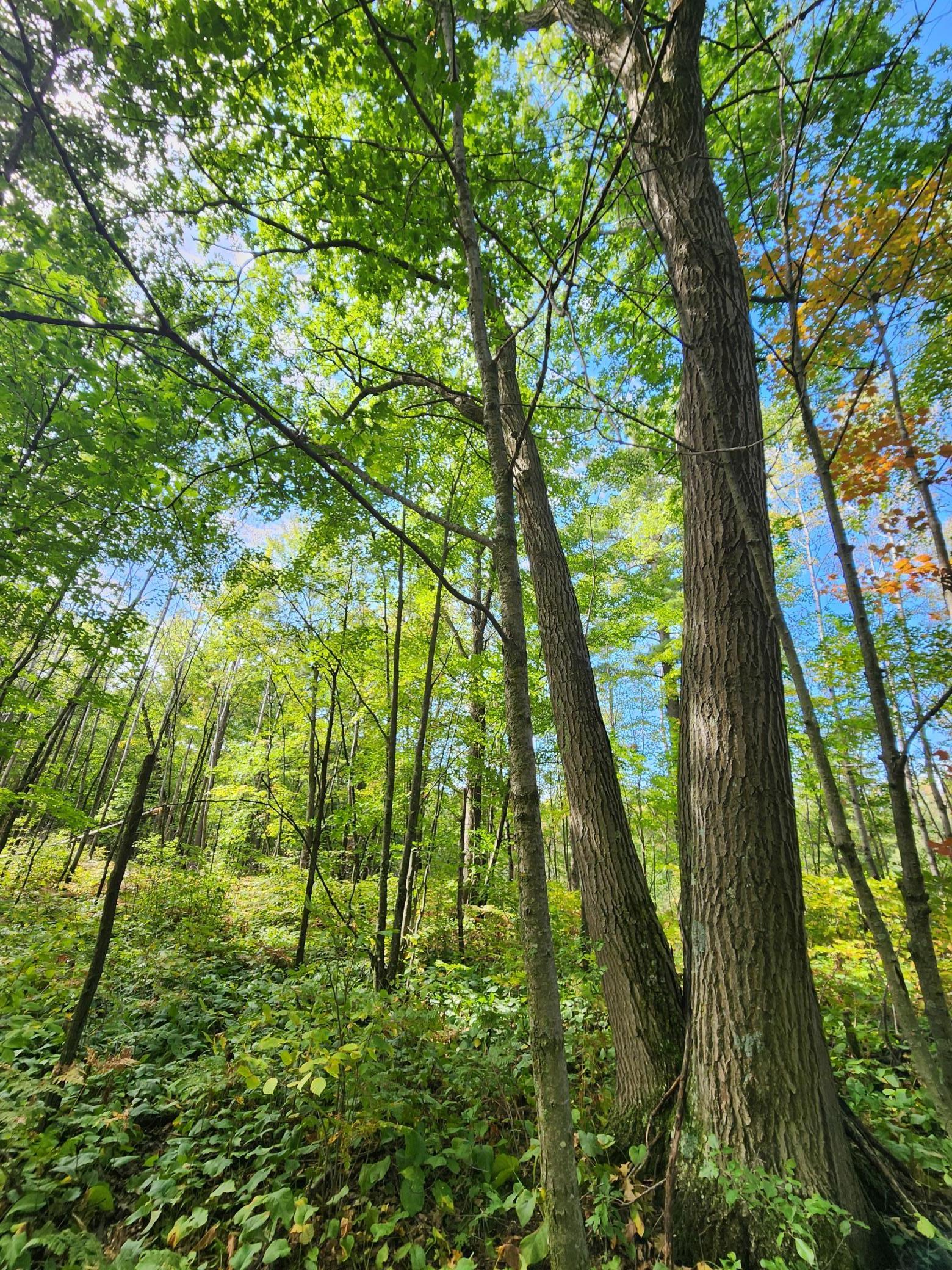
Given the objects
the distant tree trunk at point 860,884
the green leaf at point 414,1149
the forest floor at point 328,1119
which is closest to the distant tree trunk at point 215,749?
the forest floor at point 328,1119

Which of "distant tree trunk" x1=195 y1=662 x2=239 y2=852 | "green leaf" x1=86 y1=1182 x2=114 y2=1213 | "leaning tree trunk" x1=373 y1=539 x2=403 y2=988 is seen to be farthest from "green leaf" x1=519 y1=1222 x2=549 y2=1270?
"distant tree trunk" x1=195 y1=662 x2=239 y2=852

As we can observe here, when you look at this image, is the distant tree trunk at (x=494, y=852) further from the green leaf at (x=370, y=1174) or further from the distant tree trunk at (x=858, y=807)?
the distant tree trunk at (x=858, y=807)

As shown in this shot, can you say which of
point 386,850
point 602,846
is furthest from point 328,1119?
point 602,846

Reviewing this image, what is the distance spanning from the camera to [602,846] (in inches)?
102

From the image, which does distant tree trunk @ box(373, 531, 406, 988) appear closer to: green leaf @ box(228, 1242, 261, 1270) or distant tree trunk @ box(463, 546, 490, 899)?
distant tree trunk @ box(463, 546, 490, 899)

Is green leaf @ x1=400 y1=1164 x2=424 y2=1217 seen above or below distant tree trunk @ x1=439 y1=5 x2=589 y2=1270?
below

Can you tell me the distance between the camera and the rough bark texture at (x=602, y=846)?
2.26m

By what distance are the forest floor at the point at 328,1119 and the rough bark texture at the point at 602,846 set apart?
1.13 ft

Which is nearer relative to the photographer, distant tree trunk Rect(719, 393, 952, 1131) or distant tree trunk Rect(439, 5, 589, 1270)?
distant tree trunk Rect(439, 5, 589, 1270)

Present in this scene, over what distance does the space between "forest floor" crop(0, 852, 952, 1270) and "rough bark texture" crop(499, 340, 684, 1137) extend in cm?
34

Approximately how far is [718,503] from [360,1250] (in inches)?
138

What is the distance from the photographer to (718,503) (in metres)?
2.30

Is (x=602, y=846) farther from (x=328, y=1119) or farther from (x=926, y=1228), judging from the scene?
(x=328, y=1119)

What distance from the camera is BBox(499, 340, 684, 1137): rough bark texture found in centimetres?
226
